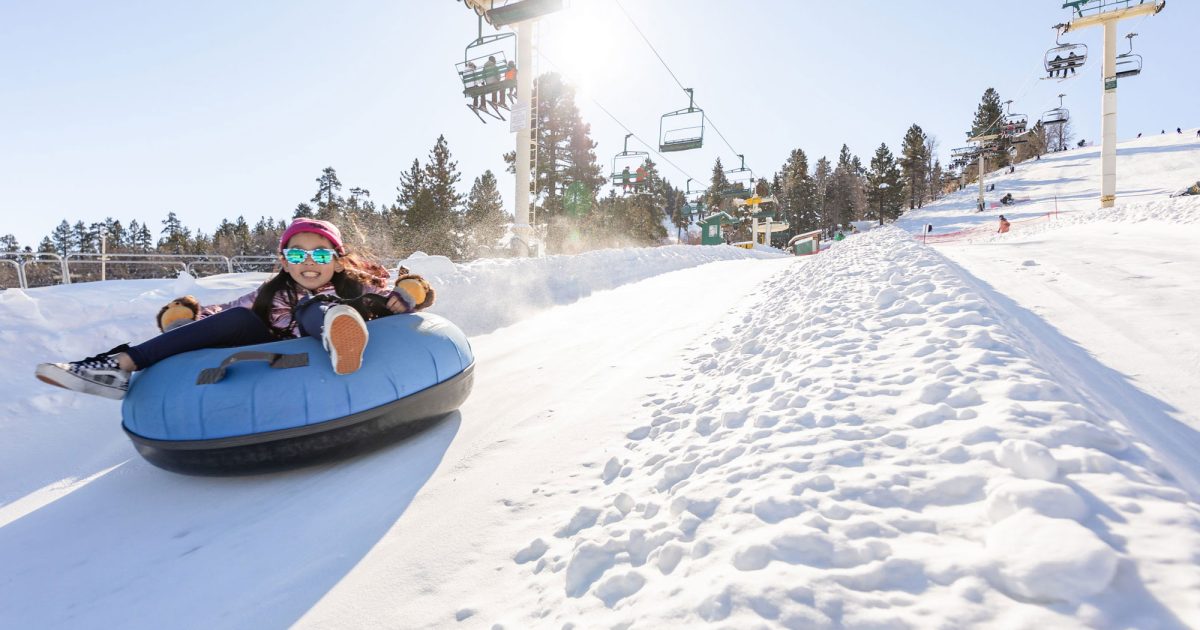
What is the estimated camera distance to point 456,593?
5.57 ft

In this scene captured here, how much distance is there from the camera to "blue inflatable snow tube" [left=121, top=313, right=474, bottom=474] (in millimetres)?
2480

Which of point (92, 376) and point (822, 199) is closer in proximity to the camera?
point (92, 376)

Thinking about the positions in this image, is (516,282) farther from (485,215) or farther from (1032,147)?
(1032,147)

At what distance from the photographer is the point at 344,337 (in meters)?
2.62

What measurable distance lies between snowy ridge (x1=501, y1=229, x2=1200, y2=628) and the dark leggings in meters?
1.91

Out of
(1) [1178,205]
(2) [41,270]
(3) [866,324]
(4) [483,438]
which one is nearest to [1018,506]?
(3) [866,324]

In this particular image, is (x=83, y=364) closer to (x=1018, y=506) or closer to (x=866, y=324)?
(x=1018, y=506)

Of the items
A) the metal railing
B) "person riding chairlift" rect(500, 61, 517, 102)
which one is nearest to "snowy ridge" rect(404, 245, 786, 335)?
the metal railing

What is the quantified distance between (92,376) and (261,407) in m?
1.04

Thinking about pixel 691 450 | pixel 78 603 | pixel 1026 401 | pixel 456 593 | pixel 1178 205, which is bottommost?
pixel 78 603

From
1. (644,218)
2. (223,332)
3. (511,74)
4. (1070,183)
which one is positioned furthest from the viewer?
(1070,183)

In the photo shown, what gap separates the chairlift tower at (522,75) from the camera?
14672mm

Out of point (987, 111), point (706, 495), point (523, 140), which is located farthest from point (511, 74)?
point (987, 111)

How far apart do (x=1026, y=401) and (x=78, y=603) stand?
3.67m
